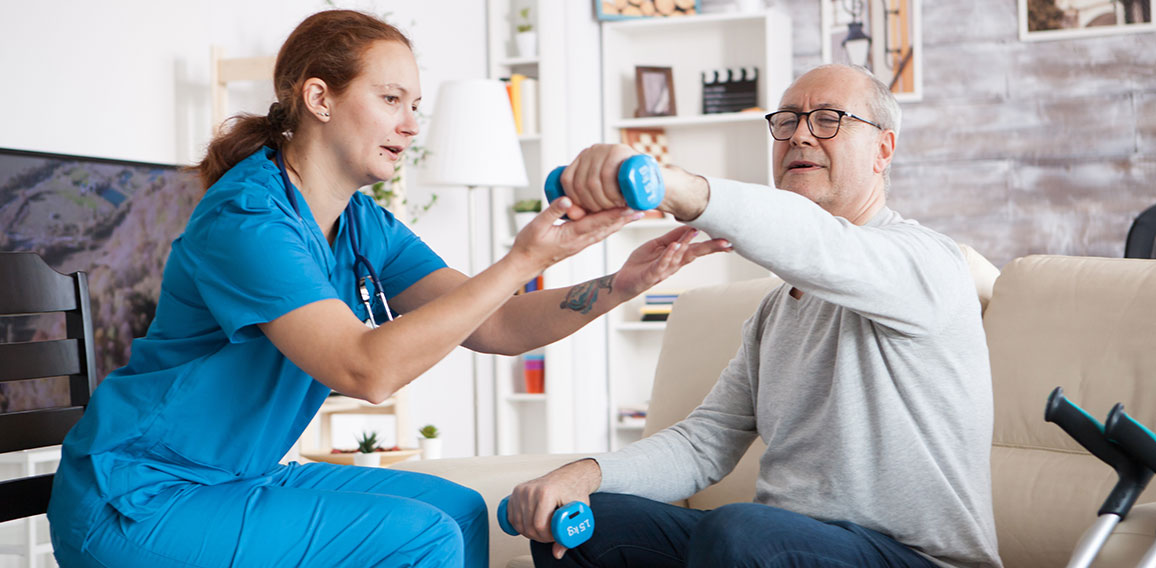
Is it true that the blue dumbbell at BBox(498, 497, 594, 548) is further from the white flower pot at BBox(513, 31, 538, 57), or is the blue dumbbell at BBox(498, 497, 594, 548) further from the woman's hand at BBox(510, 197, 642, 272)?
the white flower pot at BBox(513, 31, 538, 57)

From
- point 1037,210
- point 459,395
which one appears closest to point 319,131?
point 459,395

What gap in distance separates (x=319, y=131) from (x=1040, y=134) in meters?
3.83

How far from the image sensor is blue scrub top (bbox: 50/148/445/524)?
135 centimetres

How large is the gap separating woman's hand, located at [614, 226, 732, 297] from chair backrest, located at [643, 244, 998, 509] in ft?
1.80

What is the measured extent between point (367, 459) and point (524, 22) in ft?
8.08

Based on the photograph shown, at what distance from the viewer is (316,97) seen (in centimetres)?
157

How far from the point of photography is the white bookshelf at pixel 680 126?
188 inches

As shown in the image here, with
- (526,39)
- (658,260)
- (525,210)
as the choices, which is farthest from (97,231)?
(526,39)

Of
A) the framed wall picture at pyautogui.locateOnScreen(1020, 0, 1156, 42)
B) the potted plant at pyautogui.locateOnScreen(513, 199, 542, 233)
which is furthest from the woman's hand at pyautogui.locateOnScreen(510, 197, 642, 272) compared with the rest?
the framed wall picture at pyautogui.locateOnScreen(1020, 0, 1156, 42)

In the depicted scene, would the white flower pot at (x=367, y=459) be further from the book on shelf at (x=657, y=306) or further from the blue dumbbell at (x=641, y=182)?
the blue dumbbell at (x=641, y=182)

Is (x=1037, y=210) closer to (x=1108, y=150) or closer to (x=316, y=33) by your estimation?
(x=1108, y=150)

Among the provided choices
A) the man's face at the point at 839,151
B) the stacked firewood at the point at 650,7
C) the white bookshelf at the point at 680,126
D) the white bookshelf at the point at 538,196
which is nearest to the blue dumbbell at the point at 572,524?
the man's face at the point at 839,151

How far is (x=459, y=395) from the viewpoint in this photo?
471cm

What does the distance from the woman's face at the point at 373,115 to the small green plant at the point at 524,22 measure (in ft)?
10.5
